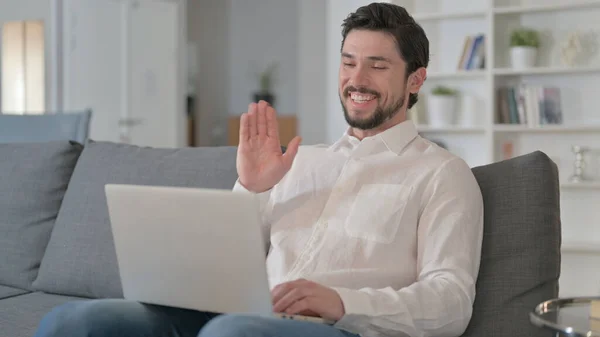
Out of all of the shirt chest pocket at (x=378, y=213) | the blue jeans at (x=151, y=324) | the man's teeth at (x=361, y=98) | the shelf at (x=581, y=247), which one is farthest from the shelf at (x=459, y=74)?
the blue jeans at (x=151, y=324)

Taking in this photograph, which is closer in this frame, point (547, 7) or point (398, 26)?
point (398, 26)

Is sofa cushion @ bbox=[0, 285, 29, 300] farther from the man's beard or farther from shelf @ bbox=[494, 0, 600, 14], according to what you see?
shelf @ bbox=[494, 0, 600, 14]

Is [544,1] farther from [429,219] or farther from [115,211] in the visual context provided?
[115,211]

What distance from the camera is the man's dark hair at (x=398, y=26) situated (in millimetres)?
1852

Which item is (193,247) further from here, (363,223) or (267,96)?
(267,96)

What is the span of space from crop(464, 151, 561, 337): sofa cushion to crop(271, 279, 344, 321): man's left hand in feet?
1.14

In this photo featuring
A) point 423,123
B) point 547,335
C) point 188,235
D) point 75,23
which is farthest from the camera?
point 75,23

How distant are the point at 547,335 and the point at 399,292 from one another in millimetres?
320

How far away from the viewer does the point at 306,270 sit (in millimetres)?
1704

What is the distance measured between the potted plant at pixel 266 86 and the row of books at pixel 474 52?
3873mm

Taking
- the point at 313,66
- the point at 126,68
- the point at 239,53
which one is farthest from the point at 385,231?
the point at 239,53

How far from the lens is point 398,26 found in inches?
72.8

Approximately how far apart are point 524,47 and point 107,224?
2909 mm

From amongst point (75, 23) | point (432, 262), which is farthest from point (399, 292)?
point (75, 23)
